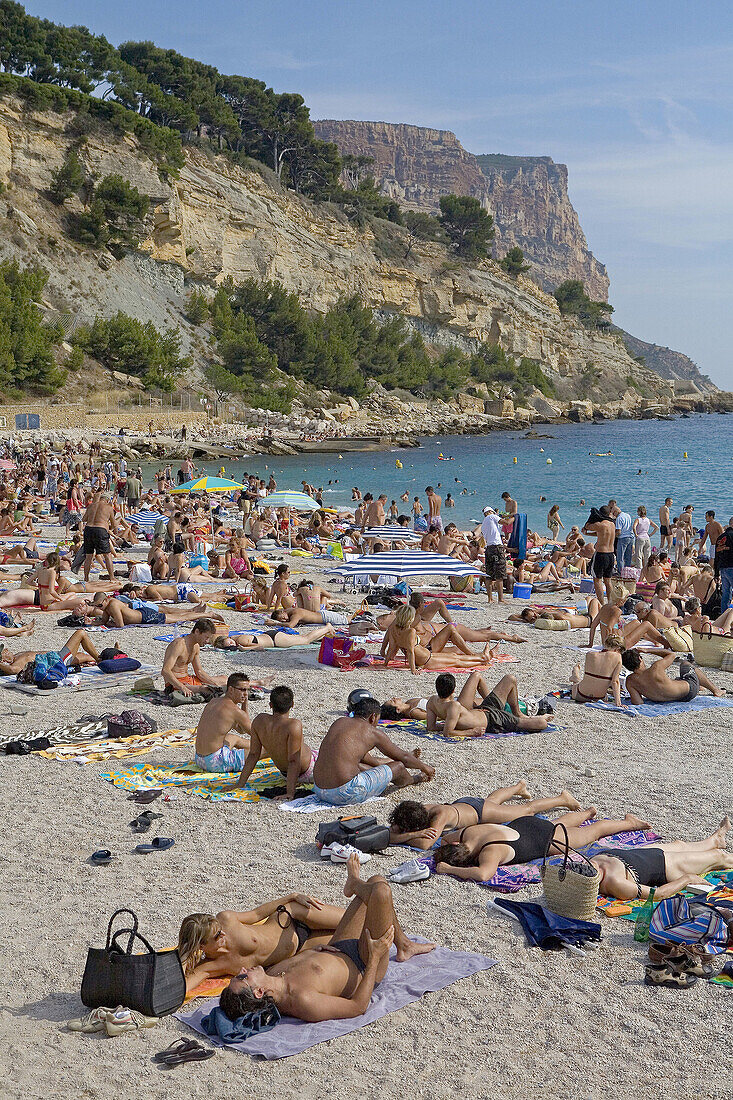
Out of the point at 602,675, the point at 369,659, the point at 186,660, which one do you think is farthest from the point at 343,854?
the point at 369,659

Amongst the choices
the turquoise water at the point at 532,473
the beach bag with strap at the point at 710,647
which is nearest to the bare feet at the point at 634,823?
the beach bag with strap at the point at 710,647

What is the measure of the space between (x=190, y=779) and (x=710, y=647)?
20.1 ft

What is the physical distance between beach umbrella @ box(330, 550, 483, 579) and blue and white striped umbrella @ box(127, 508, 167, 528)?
1007 centimetres

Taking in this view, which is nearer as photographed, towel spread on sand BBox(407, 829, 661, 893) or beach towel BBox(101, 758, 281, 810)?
towel spread on sand BBox(407, 829, 661, 893)

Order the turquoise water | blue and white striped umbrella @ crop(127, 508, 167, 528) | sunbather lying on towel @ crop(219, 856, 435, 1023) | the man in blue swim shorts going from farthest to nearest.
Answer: the turquoise water
blue and white striped umbrella @ crop(127, 508, 167, 528)
the man in blue swim shorts
sunbather lying on towel @ crop(219, 856, 435, 1023)

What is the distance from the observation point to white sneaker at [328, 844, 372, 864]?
18.3 feet

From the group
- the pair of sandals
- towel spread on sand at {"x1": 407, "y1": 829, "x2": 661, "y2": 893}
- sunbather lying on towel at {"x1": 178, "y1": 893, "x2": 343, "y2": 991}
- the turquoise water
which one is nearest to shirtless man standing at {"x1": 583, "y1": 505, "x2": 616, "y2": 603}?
towel spread on sand at {"x1": 407, "y1": 829, "x2": 661, "y2": 893}

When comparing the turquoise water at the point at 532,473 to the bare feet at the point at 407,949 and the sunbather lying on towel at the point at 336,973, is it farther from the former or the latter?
the sunbather lying on towel at the point at 336,973

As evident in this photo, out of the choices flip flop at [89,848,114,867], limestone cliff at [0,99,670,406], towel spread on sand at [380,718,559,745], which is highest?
limestone cliff at [0,99,670,406]

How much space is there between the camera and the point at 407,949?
175 inches

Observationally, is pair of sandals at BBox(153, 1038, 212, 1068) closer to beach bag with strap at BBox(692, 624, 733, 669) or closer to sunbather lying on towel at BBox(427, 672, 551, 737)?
sunbather lying on towel at BBox(427, 672, 551, 737)

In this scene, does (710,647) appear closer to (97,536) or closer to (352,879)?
(352,879)

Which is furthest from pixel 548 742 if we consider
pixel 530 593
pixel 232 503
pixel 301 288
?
pixel 301 288

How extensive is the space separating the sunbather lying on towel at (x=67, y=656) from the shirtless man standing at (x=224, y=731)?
2.87 meters
